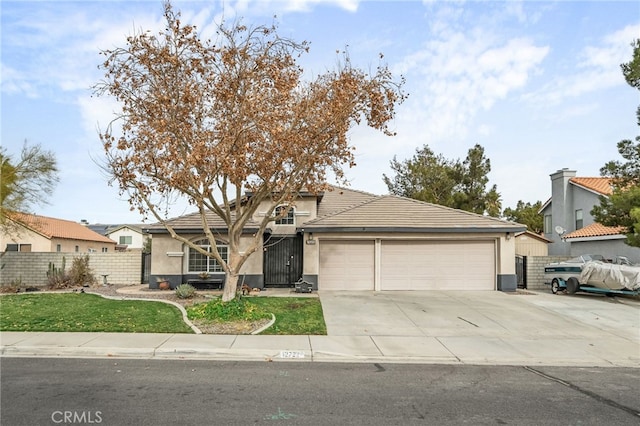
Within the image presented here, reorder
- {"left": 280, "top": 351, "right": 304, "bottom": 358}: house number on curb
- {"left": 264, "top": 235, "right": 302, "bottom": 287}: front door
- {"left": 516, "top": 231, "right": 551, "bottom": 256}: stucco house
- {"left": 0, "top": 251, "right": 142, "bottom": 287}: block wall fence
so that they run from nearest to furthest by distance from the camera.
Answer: {"left": 280, "top": 351, "right": 304, "bottom": 358}: house number on curb, {"left": 264, "top": 235, "right": 302, "bottom": 287}: front door, {"left": 0, "top": 251, "right": 142, "bottom": 287}: block wall fence, {"left": 516, "top": 231, "right": 551, "bottom": 256}: stucco house

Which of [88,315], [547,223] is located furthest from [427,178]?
[88,315]

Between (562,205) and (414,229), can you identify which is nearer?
(414,229)

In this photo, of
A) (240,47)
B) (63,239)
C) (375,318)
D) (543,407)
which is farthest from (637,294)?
(63,239)

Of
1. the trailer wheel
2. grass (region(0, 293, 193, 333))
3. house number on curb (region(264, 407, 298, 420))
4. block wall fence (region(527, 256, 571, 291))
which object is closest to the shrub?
grass (region(0, 293, 193, 333))

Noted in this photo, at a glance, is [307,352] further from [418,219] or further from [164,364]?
[418,219]

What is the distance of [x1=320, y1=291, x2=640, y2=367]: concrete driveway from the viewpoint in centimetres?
971

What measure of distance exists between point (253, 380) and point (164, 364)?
2041 mm

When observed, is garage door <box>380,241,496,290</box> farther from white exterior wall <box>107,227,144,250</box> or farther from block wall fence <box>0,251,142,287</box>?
white exterior wall <box>107,227,144,250</box>

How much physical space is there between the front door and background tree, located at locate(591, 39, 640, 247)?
12570 mm

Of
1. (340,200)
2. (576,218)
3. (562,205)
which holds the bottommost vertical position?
(576,218)

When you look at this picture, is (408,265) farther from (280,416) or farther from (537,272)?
(280,416)

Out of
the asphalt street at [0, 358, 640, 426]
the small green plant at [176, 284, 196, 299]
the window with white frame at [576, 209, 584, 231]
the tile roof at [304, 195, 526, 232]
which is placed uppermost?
the window with white frame at [576, 209, 584, 231]

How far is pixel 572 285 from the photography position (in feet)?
60.2

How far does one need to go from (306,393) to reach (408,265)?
43.7 feet
